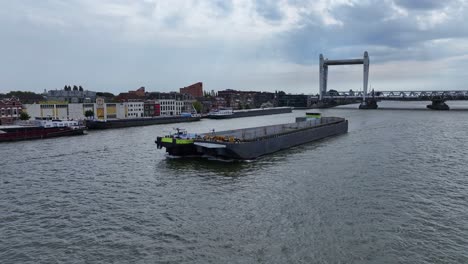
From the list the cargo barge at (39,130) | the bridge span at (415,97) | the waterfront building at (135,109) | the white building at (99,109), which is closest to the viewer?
the cargo barge at (39,130)

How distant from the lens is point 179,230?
14250mm

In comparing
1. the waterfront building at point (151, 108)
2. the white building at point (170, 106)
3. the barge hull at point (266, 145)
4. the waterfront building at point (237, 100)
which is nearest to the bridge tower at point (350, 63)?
the waterfront building at point (237, 100)

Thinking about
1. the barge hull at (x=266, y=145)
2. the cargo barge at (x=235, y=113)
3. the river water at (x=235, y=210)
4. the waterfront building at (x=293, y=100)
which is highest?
the waterfront building at (x=293, y=100)

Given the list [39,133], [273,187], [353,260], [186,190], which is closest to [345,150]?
[273,187]

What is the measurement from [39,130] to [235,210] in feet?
133

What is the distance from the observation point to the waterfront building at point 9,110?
194ft

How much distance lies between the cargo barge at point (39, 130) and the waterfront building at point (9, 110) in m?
8.03

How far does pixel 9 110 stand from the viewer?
2403 inches

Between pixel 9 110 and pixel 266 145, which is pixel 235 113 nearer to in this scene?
pixel 9 110

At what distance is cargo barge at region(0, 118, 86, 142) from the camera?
4450 centimetres

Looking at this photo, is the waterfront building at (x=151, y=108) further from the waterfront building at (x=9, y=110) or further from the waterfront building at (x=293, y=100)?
the waterfront building at (x=293, y=100)

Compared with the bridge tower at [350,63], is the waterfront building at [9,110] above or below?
below

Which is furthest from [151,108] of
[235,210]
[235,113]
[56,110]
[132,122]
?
[235,210]

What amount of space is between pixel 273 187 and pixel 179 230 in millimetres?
7879
